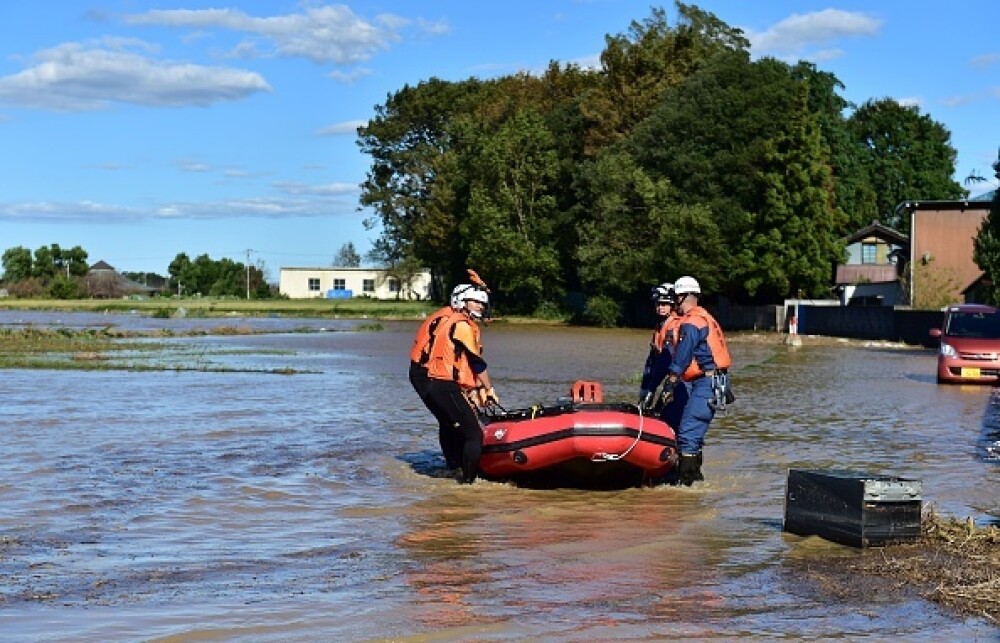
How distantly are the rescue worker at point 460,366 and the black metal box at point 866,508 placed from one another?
4.08m

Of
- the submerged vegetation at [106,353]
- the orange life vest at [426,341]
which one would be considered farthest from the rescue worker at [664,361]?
the submerged vegetation at [106,353]

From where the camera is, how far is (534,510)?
12430 mm

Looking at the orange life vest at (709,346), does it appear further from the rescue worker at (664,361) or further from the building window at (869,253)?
the building window at (869,253)

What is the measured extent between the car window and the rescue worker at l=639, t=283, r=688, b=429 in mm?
15905

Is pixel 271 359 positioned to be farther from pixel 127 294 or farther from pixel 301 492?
pixel 127 294

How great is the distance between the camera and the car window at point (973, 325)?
1117 inches

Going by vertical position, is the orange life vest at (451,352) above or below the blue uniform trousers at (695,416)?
above

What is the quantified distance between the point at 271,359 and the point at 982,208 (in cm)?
3115

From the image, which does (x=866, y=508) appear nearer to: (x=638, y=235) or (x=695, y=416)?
(x=695, y=416)

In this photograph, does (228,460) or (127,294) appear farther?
(127,294)

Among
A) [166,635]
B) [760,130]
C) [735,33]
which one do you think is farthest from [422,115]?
[166,635]

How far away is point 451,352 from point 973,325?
59.4 feet

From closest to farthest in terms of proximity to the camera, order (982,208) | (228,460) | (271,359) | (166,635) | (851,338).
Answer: (166,635), (228,460), (271,359), (851,338), (982,208)

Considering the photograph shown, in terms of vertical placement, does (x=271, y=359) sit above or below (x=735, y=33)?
below
